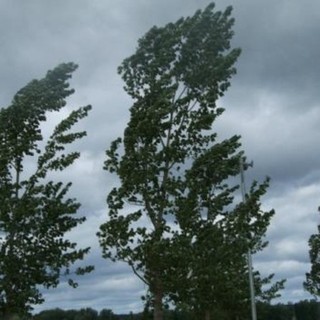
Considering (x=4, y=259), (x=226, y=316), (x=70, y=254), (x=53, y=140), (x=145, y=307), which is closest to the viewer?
(x=4, y=259)

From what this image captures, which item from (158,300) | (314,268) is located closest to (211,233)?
(158,300)

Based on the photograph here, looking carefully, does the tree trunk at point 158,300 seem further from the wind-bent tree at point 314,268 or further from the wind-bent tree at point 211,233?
the wind-bent tree at point 314,268

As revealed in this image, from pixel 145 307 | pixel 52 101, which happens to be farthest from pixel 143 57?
pixel 145 307

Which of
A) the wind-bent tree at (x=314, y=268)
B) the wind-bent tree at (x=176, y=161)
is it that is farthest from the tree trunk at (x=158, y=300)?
the wind-bent tree at (x=314, y=268)

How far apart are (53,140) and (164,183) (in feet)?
12.8

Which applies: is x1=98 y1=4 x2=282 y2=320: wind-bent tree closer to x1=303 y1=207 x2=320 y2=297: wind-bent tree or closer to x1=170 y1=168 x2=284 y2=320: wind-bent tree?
x1=170 y1=168 x2=284 y2=320: wind-bent tree

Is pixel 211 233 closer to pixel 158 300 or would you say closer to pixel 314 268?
pixel 158 300

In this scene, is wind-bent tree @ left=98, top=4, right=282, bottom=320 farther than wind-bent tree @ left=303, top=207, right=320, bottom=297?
No

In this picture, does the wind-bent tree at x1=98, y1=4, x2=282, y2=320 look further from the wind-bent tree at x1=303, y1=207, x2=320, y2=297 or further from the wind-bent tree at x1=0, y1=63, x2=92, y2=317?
the wind-bent tree at x1=303, y1=207, x2=320, y2=297

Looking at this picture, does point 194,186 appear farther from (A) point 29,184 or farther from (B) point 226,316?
(B) point 226,316

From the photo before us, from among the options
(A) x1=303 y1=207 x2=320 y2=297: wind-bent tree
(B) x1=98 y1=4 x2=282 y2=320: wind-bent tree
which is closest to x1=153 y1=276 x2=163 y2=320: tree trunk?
(B) x1=98 y1=4 x2=282 y2=320: wind-bent tree

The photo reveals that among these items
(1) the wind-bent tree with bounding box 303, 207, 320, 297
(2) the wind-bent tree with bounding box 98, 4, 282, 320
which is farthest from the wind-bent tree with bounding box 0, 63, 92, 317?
(1) the wind-bent tree with bounding box 303, 207, 320, 297

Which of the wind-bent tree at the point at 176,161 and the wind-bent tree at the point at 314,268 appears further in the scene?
the wind-bent tree at the point at 314,268

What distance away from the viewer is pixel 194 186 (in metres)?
21.1
